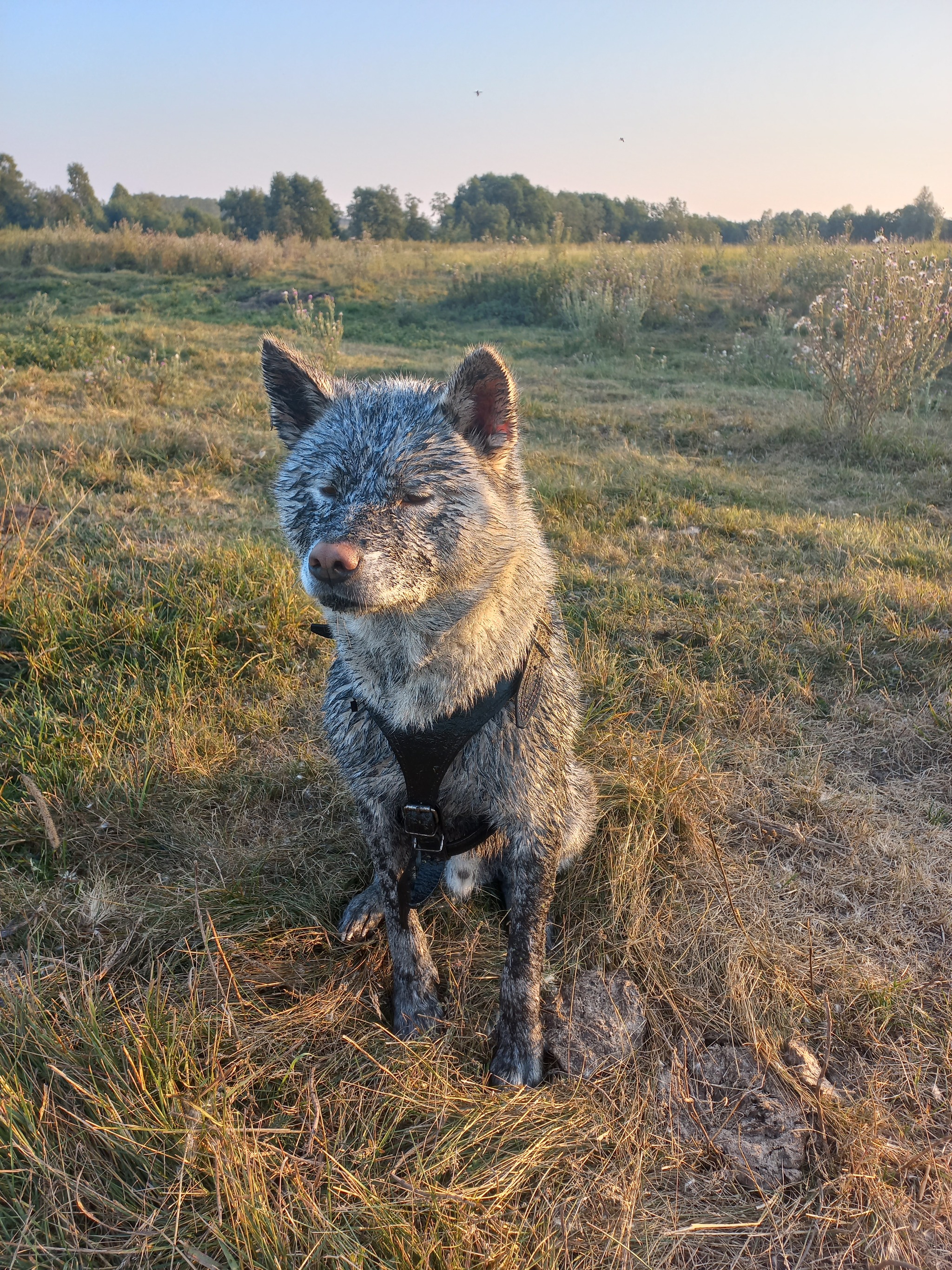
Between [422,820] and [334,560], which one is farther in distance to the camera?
[422,820]

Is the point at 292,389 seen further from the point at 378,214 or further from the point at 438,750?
the point at 378,214

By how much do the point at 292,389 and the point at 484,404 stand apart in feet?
1.73

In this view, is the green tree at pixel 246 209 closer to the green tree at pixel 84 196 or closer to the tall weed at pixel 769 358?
the green tree at pixel 84 196

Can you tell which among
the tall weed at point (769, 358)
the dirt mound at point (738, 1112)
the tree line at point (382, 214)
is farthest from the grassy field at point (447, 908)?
the tree line at point (382, 214)

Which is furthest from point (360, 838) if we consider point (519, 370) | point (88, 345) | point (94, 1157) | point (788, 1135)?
point (519, 370)

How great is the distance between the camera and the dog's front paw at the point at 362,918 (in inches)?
95.1

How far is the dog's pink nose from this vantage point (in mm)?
1574

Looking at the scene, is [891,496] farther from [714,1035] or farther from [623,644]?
[714,1035]

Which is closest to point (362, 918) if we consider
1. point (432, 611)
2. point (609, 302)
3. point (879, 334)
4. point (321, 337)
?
point (432, 611)

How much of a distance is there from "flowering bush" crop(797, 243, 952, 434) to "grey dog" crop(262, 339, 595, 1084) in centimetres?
643

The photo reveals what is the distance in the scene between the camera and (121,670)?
3260 mm

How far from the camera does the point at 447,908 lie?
256cm

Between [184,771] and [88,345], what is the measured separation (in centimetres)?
802

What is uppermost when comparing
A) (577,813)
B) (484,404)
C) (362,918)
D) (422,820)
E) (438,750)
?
(484,404)
